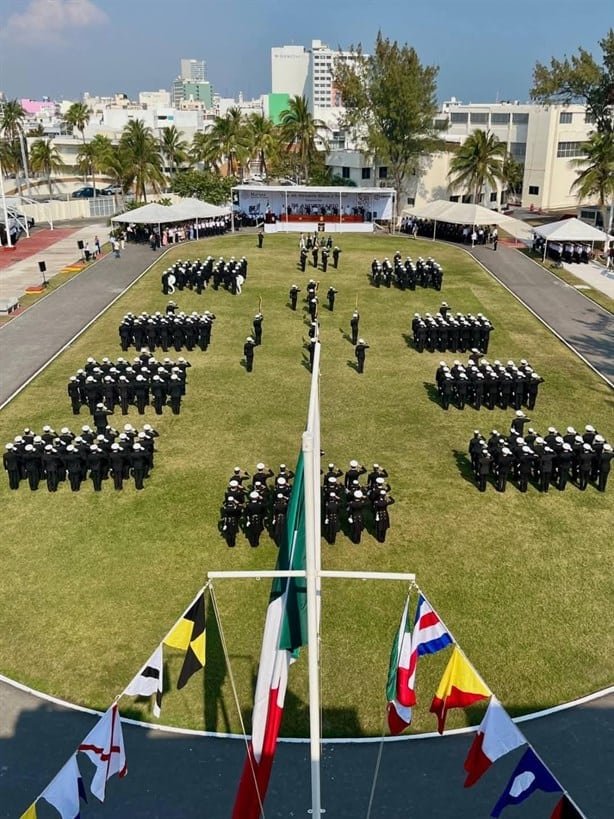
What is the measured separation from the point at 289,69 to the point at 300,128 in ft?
485

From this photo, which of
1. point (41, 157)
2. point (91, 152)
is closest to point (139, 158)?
point (91, 152)

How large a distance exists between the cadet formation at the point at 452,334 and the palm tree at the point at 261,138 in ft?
122

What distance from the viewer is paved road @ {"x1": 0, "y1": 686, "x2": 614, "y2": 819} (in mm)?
7277

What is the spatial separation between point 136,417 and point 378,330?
412 inches

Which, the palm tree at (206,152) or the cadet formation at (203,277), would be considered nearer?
the cadet formation at (203,277)

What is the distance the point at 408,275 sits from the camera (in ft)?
96.6

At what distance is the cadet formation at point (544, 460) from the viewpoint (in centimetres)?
1364

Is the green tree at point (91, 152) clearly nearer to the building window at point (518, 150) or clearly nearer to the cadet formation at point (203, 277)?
the building window at point (518, 150)

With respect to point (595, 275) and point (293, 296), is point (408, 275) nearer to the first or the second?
point (293, 296)

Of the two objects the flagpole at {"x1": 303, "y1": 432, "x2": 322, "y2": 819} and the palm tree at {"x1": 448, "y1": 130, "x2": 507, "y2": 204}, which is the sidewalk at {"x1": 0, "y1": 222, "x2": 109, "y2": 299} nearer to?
the palm tree at {"x1": 448, "y1": 130, "x2": 507, "y2": 204}

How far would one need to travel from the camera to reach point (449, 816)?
7180mm

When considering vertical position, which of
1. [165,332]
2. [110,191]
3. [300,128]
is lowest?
[165,332]

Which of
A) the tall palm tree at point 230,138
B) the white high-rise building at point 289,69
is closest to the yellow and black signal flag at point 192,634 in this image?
the tall palm tree at point 230,138

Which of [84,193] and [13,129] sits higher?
[13,129]
